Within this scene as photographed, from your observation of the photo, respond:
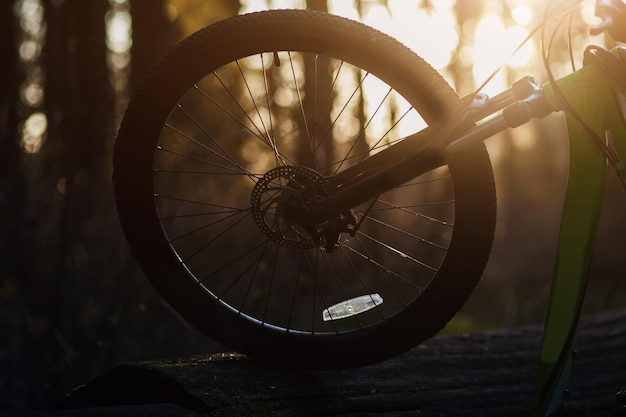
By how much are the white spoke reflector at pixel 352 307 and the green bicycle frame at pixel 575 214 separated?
1.71 feet

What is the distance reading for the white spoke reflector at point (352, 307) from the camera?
2131mm

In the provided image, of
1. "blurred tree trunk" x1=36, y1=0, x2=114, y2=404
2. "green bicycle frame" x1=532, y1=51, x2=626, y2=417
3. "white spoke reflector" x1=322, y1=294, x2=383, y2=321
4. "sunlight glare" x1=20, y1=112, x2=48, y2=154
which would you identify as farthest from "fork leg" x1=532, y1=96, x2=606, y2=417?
"sunlight glare" x1=20, y1=112, x2=48, y2=154

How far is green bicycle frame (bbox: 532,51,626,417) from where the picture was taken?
5.94ft

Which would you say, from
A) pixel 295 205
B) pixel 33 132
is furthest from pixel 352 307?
pixel 33 132

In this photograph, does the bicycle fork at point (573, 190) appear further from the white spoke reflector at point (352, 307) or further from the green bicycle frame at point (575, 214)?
the white spoke reflector at point (352, 307)

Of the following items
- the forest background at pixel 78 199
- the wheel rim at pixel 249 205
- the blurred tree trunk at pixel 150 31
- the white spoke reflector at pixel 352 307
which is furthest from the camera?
the blurred tree trunk at pixel 150 31

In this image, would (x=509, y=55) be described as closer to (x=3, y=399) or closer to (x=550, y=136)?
(x=3, y=399)

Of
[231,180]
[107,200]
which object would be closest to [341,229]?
[107,200]

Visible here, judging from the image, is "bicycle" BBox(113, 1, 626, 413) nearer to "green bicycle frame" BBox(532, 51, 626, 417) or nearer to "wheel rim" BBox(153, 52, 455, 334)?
"green bicycle frame" BBox(532, 51, 626, 417)

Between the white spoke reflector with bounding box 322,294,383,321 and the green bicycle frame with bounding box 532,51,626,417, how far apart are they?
20.5 inches

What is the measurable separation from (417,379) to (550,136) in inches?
607

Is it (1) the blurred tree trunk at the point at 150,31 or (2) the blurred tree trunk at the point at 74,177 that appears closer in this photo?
(2) the blurred tree trunk at the point at 74,177

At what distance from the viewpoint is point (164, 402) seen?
2252mm

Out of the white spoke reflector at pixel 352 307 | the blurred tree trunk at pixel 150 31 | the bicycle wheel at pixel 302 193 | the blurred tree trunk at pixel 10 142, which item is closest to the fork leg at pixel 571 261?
the bicycle wheel at pixel 302 193
